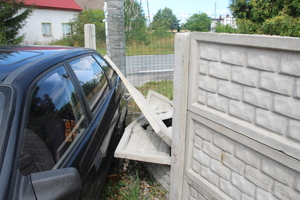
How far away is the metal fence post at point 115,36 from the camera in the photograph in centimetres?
518

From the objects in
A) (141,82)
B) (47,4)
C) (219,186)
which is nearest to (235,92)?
(219,186)

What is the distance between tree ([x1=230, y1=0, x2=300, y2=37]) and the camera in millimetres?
7133

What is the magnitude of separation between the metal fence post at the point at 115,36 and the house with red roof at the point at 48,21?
68.5 ft

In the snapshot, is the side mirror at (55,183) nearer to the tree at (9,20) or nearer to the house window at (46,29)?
the tree at (9,20)

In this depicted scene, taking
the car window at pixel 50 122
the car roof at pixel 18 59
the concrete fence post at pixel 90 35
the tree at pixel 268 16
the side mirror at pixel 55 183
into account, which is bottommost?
the side mirror at pixel 55 183

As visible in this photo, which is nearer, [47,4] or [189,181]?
[189,181]

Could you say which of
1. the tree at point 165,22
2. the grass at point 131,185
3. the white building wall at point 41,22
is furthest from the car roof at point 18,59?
the white building wall at point 41,22

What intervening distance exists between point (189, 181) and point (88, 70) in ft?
5.52

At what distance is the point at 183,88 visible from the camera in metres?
2.65

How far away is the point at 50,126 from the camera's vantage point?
6.16 ft

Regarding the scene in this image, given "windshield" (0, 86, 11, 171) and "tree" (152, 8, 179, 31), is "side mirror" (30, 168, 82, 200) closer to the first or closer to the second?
"windshield" (0, 86, 11, 171)

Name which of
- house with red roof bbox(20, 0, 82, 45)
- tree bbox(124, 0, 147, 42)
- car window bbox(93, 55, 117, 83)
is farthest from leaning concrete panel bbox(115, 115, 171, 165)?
house with red roof bbox(20, 0, 82, 45)

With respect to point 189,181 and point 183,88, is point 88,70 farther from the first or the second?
point 189,181

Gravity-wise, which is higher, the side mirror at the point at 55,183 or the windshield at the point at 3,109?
the windshield at the point at 3,109
